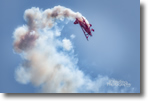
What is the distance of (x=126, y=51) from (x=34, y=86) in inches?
61.6

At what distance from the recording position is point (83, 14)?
2.70m

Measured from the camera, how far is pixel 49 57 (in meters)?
2.65

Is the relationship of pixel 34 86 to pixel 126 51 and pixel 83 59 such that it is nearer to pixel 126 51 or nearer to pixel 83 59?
pixel 83 59

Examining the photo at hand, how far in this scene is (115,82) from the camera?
261cm

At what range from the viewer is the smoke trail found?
8.57ft

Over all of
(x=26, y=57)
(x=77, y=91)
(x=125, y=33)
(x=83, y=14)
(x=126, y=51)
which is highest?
(x=83, y=14)

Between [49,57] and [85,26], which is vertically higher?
[85,26]

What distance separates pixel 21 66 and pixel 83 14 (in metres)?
1.31

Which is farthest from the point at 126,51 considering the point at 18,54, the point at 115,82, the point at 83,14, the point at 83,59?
the point at 18,54

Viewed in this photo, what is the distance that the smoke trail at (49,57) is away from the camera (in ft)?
8.57

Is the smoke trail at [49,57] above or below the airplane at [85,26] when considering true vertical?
below

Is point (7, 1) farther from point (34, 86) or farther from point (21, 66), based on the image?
point (34, 86)

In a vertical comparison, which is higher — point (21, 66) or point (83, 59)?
point (83, 59)

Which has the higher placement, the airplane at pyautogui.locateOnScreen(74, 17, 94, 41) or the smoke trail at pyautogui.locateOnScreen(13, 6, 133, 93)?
the airplane at pyautogui.locateOnScreen(74, 17, 94, 41)
